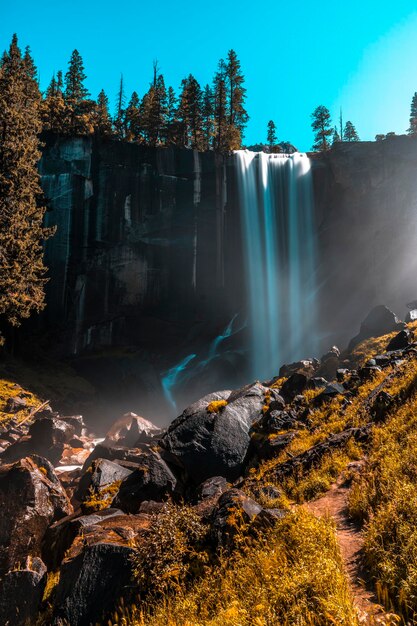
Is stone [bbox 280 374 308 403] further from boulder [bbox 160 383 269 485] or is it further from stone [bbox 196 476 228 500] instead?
stone [bbox 196 476 228 500]

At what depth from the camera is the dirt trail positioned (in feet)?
10.9

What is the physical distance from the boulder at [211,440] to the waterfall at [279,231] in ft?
96.3

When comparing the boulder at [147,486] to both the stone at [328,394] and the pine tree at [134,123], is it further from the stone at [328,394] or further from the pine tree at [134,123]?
the pine tree at [134,123]

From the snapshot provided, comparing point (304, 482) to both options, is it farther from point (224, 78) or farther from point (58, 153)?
point (224, 78)

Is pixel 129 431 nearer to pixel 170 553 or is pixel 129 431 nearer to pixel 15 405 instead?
pixel 15 405

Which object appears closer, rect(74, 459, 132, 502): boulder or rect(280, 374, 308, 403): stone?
rect(74, 459, 132, 502): boulder

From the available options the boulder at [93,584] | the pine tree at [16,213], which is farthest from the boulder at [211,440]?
the pine tree at [16,213]

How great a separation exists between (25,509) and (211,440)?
5.31 metres

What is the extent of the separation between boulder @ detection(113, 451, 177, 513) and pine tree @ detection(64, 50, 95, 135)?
42.4 metres

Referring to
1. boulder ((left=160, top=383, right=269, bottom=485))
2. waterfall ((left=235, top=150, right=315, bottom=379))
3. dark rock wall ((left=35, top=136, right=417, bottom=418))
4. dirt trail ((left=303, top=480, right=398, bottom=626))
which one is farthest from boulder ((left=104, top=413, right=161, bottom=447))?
waterfall ((left=235, top=150, right=315, bottom=379))

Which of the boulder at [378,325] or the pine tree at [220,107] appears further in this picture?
the pine tree at [220,107]

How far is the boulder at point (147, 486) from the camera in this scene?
9.77m

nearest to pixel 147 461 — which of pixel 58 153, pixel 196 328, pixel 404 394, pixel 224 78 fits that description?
pixel 404 394

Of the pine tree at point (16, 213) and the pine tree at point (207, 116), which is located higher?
the pine tree at point (207, 116)
